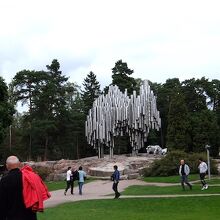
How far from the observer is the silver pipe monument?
2141 inches

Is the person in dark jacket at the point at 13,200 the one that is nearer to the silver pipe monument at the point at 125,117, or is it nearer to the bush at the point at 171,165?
the bush at the point at 171,165

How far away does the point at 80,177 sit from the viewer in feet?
98.8

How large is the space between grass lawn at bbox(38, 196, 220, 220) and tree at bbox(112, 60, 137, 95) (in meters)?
65.6

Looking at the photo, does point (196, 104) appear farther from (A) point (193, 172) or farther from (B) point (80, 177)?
(B) point (80, 177)

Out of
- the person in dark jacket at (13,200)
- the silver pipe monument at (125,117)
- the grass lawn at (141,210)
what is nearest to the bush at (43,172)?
the silver pipe monument at (125,117)

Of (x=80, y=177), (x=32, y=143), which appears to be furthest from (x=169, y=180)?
(x=32, y=143)

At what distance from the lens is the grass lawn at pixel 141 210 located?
16625 mm

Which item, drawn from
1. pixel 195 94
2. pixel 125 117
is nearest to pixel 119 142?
pixel 195 94

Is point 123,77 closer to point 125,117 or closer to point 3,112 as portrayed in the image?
point 125,117

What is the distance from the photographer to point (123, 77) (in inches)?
3538

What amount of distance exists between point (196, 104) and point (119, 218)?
81428 millimetres

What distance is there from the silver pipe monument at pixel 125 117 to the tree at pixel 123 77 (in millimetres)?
31389

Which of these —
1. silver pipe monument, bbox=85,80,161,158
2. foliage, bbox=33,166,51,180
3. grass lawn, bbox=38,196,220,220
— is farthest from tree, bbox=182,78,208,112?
grass lawn, bbox=38,196,220,220

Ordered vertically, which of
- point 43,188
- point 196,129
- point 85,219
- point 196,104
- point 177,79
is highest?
point 177,79
